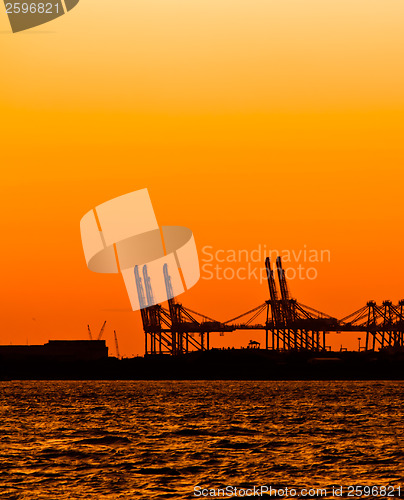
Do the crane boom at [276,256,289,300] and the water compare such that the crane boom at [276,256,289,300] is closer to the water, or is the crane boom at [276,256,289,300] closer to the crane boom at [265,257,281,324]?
the crane boom at [265,257,281,324]

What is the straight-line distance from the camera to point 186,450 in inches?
1763

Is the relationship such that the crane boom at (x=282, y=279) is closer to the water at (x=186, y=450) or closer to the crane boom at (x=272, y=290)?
the crane boom at (x=272, y=290)

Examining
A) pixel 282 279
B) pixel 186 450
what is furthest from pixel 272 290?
pixel 186 450

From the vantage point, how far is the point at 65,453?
43.8m

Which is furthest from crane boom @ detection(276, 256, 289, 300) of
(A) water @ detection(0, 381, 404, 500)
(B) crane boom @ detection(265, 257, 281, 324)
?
(A) water @ detection(0, 381, 404, 500)

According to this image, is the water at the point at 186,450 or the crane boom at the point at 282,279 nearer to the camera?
the water at the point at 186,450

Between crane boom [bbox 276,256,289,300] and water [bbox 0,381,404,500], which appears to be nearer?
water [bbox 0,381,404,500]

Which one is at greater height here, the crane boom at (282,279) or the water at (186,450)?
the crane boom at (282,279)

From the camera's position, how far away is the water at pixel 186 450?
35.0 metres

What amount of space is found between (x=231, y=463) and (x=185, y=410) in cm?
3293

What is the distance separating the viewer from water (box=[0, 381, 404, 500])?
1377 inches

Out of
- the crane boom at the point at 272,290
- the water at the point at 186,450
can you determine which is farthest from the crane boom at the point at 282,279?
the water at the point at 186,450

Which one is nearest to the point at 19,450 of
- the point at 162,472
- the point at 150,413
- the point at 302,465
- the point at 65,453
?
the point at 65,453

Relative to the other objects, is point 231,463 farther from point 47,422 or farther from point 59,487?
point 47,422
